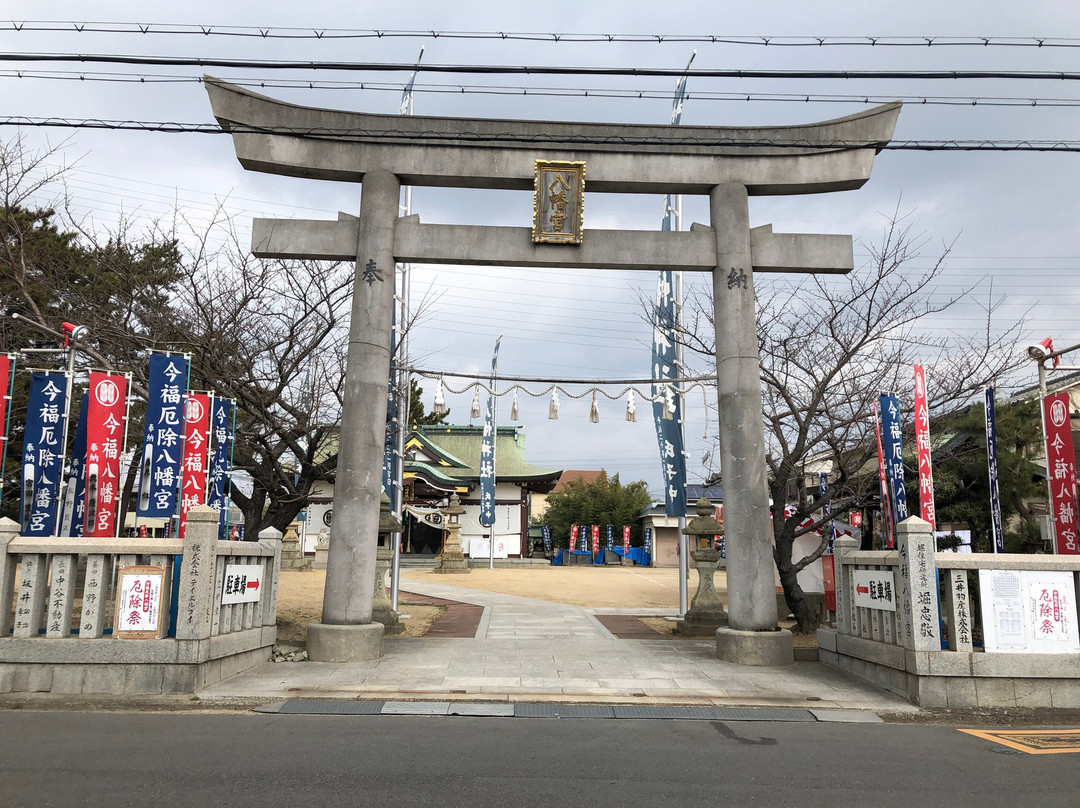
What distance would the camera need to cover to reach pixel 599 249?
458 inches

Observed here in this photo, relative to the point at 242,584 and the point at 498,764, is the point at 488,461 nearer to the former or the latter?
the point at 242,584

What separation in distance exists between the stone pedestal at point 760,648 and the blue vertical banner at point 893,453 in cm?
257

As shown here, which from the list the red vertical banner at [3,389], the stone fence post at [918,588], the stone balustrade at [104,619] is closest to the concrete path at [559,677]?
the stone balustrade at [104,619]

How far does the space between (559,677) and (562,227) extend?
646cm

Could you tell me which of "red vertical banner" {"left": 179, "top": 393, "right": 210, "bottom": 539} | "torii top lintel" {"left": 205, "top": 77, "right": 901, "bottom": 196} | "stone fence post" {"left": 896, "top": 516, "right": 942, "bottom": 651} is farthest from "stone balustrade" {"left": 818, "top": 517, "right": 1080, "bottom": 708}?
"red vertical banner" {"left": 179, "top": 393, "right": 210, "bottom": 539}

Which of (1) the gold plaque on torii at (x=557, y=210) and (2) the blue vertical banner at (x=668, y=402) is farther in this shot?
(2) the blue vertical banner at (x=668, y=402)

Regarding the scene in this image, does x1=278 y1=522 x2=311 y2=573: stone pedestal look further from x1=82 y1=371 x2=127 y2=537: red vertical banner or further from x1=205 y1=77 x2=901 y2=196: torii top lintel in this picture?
x1=205 y1=77 x2=901 y2=196: torii top lintel

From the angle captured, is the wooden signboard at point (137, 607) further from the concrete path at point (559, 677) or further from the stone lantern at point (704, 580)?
the stone lantern at point (704, 580)

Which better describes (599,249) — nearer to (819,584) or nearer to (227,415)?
(227,415)

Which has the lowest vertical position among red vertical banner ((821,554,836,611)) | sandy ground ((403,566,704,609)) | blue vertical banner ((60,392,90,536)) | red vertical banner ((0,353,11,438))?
sandy ground ((403,566,704,609))

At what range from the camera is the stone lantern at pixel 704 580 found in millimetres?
14336

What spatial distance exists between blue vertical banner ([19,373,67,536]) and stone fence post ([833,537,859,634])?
1092cm

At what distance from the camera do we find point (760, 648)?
10.6 metres

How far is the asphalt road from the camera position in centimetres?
511
